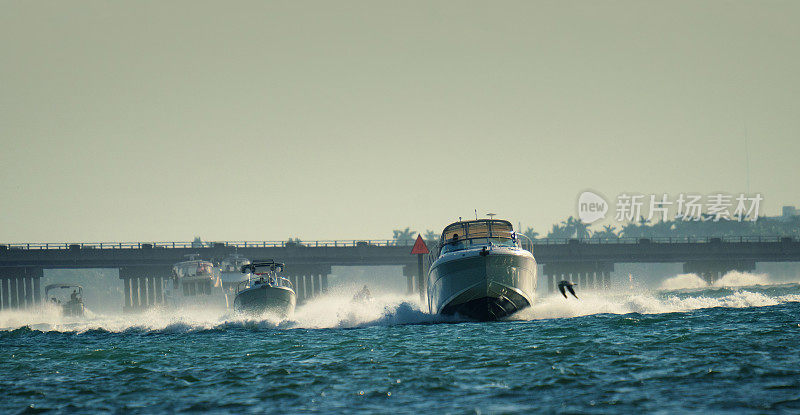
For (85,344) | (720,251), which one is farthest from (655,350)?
(720,251)

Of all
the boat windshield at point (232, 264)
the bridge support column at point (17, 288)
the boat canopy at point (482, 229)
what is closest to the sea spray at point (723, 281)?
the boat windshield at point (232, 264)

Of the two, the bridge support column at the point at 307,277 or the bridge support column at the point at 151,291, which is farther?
the bridge support column at the point at 307,277

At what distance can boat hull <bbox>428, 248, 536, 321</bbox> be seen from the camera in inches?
1095

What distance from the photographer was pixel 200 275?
56.2 m

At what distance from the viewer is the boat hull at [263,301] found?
37688 millimetres

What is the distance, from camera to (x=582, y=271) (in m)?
92.9

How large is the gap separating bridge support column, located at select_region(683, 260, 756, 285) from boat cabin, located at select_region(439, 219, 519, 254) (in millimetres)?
68725

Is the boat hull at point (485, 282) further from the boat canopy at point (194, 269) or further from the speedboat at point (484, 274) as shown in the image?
the boat canopy at point (194, 269)

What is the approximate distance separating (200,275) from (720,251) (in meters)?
62.1

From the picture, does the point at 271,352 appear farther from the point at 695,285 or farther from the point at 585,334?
the point at 695,285

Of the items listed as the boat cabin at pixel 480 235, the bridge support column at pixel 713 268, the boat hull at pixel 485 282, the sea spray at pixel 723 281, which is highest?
the boat cabin at pixel 480 235

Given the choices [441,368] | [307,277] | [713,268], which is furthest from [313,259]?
[441,368]

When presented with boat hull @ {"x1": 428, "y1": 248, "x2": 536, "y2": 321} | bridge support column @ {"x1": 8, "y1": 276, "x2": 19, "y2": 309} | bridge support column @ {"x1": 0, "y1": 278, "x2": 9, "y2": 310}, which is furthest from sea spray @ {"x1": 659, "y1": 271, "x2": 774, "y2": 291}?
bridge support column @ {"x1": 0, "y1": 278, "x2": 9, "y2": 310}

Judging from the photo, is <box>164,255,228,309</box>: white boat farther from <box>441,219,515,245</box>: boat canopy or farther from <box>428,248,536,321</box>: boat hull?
<box>428,248,536,321</box>: boat hull
